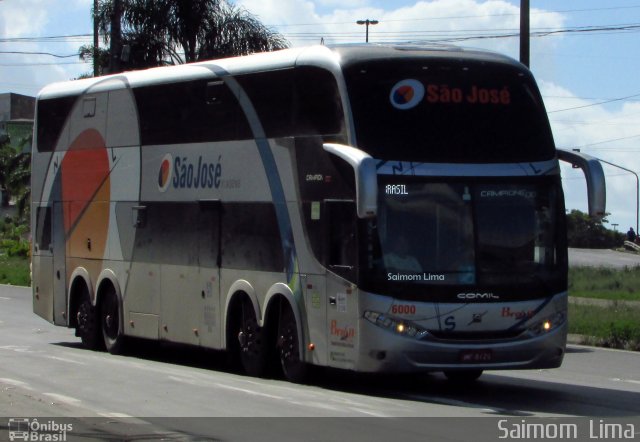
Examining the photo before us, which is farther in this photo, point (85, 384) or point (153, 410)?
point (85, 384)

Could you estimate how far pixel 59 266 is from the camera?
21.8m

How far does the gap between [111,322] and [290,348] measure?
5.76 meters

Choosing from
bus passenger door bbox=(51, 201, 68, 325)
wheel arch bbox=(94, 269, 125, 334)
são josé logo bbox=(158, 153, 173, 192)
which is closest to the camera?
são josé logo bbox=(158, 153, 173, 192)

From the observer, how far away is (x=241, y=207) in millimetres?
16406

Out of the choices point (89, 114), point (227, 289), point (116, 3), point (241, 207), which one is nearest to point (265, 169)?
point (241, 207)

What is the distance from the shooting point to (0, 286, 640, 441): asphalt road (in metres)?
11.3

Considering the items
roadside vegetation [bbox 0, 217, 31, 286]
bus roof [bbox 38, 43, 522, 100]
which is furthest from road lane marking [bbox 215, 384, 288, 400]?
roadside vegetation [bbox 0, 217, 31, 286]

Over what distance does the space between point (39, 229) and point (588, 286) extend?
1996cm

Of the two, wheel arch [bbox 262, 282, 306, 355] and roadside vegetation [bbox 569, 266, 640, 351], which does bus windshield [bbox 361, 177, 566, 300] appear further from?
roadside vegetation [bbox 569, 266, 640, 351]

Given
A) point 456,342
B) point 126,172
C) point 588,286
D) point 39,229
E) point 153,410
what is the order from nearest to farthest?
point 153,410, point 456,342, point 126,172, point 39,229, point 588,286

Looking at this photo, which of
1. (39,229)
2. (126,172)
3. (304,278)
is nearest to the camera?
(304,278)

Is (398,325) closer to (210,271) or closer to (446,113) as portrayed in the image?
(446,113)

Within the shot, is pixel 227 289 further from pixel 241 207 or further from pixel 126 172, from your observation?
pixel 126 172

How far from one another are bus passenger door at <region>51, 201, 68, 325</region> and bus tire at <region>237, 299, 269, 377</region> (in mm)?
6064
